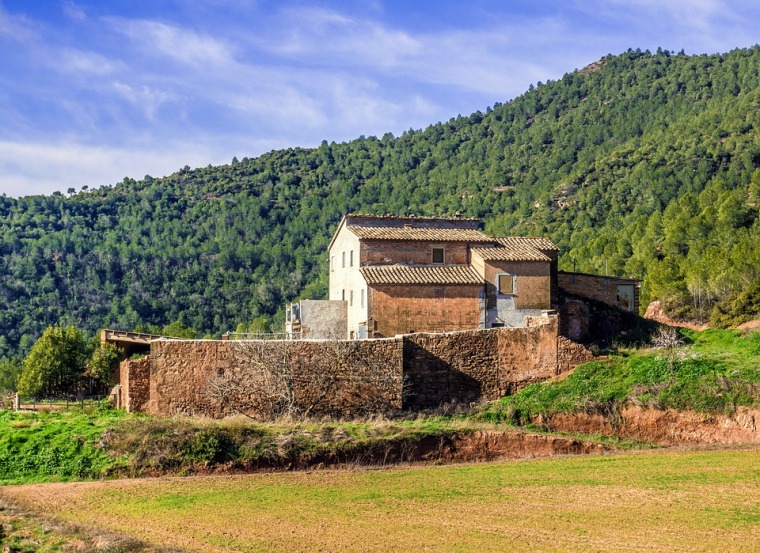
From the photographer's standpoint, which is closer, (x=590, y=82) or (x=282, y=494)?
(x=282, y=494)

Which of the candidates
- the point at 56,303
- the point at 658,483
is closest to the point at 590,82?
the point at 56,303

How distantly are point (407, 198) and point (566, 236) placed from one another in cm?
2980

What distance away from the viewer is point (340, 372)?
29.4 m

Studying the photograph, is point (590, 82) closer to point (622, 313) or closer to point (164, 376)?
point (622, 313)

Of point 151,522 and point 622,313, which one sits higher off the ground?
point 622,313

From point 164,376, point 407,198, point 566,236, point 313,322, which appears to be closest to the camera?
point 164,376

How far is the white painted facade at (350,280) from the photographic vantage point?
34.2 meters

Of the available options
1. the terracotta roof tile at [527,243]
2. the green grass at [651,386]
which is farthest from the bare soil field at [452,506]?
the terracotta roof tile at [527,243]

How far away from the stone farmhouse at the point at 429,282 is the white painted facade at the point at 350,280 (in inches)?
1.5

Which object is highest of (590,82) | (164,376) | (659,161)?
(590,82)

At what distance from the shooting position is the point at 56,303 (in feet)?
281

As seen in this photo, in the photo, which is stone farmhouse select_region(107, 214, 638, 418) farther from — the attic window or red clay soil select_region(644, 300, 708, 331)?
red clay soil select_region(644, 300, 708, 331)

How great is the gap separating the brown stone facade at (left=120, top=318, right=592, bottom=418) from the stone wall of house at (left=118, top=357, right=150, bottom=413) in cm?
3

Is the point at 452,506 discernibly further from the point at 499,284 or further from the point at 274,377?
the point at 499,284
